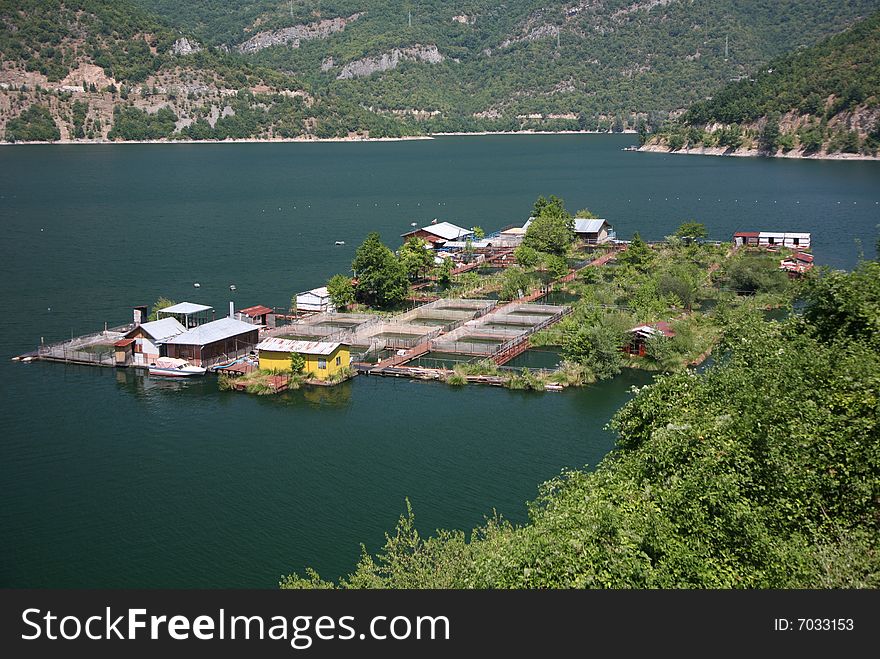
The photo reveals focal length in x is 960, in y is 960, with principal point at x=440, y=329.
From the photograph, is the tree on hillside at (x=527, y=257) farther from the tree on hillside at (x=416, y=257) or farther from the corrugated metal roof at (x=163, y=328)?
the corrugated metal roof at (x=163, y=328)

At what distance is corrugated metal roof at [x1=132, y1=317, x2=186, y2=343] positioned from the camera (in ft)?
111

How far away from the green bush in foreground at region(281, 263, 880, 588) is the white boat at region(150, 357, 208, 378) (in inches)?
605

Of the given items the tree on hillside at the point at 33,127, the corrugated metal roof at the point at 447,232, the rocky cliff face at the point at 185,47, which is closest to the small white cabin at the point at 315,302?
the corrugated metal roof at the point at 447,232

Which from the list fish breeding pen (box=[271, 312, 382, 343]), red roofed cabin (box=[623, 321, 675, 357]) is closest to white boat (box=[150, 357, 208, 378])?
fish breeding pen (box=[271, 312, 382, 343])

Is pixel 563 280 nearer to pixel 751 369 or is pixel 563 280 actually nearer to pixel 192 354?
pixel 192 354

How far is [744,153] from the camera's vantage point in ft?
426

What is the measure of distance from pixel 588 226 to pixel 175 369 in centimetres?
3365

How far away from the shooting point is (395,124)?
626ft

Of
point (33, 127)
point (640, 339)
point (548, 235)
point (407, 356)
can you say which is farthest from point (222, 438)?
point (33, 127)

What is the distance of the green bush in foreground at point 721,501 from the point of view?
12.7 m

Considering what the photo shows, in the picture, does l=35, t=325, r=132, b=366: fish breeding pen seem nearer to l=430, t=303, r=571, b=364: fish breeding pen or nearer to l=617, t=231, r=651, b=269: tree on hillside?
l=430, t=303, r=571, b=364: fish breeding pen

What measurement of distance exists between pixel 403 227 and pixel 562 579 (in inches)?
2276

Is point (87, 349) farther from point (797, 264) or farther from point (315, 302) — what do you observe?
point (797, 264)

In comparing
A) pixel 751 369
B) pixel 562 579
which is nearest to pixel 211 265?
pixel 751 369
